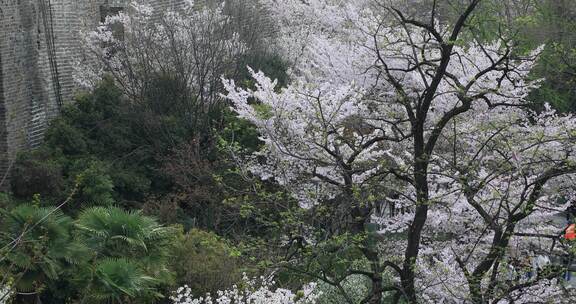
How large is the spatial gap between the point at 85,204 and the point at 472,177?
24.7 feet

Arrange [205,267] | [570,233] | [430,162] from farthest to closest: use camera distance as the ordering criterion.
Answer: [205,267] → [430,162] → [570,233]

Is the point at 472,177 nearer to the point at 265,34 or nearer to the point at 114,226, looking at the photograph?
the point at 114,226

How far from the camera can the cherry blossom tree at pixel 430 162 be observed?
990cm

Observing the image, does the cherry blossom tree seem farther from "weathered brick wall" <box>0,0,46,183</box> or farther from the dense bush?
"weathered brick wall" <box>0,0,46,183</box>

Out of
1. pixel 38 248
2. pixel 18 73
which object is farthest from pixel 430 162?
pixel 18 73

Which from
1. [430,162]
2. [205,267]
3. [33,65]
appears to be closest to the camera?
[430,162]

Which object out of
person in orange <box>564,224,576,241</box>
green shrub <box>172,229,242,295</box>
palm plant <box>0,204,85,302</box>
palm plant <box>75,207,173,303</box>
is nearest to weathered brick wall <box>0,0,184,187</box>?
green shrub <box>172,229,242,295</box>

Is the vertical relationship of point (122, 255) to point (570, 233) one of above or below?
below

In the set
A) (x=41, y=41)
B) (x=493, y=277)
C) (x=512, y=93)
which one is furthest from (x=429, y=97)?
(x=41, y=41)

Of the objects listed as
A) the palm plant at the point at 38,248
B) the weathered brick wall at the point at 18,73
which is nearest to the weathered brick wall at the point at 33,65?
the weathered brick wall at the point at 18,73

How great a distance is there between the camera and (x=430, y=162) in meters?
10.8

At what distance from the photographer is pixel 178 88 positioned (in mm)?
19922

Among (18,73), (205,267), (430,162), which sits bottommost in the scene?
(205,267)

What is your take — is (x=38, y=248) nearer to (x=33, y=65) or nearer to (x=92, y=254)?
(x=92, y=254)
